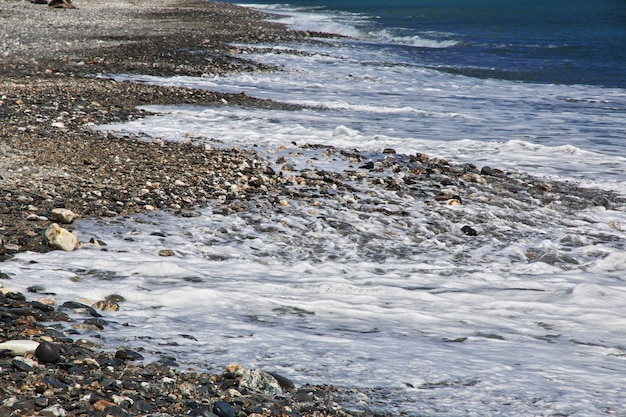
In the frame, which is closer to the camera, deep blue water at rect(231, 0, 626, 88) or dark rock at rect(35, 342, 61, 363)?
dark rock at rect(35, 342, 61, 363)

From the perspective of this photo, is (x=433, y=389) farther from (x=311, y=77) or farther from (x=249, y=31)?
(x=249, y=31)

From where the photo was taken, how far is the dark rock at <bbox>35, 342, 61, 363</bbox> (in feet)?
10.2

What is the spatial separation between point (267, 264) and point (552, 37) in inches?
1386

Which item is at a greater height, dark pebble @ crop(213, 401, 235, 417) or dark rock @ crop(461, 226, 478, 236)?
dark pebble @ crop(213, 401, 235, 417)

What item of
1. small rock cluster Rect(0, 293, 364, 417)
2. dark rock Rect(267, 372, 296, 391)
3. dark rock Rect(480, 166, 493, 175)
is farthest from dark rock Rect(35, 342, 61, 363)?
dark rock Rect(480, 166, 493, 175)

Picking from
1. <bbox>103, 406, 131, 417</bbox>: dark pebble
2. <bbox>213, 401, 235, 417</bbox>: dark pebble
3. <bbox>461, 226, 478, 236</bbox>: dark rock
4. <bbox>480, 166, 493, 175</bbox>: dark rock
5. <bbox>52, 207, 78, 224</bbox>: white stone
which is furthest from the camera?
<bbox>480, 166, 493, 175</bbox>: dark rock

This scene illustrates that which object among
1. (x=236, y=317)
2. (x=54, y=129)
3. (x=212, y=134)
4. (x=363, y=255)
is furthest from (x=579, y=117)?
(x=236, y=317)

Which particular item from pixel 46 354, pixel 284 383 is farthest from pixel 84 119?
pixel 284 383

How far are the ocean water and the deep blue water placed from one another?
1132 cm

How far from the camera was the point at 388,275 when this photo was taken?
564 centimetres

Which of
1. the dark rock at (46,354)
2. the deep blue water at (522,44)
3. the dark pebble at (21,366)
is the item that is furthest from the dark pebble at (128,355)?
the deep blue water at (522,44)

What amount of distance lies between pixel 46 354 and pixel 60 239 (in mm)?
2352

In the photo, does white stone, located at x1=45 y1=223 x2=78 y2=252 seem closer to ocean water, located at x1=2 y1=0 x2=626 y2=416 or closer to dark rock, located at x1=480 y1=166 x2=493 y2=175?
ocean water, located at x1=2 y1=0 x2=626 y2=416

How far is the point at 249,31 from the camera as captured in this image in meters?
31.0
